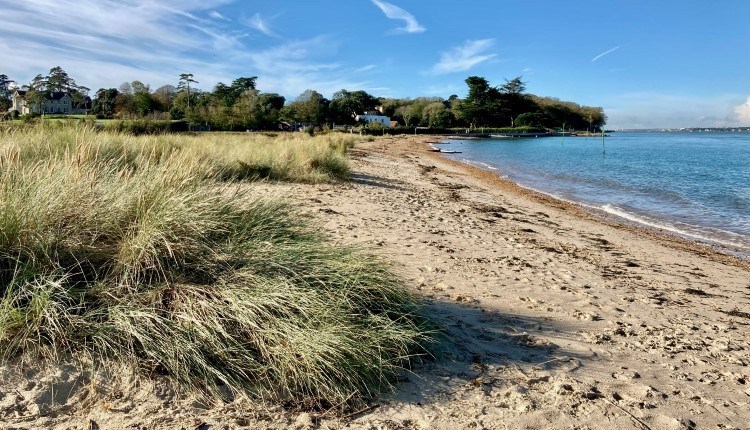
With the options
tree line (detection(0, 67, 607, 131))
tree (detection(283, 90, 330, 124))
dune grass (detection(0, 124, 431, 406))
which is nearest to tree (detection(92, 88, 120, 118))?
tree line (detection(0, 67, 607, 131))

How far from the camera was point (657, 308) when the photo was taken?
4906mm

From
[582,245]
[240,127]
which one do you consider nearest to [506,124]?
[240,127]

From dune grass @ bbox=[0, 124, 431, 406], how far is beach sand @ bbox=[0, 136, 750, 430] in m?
0.17

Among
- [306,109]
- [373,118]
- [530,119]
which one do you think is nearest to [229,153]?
[306,109]

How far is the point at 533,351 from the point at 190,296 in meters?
2.36

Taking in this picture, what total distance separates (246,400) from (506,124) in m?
125

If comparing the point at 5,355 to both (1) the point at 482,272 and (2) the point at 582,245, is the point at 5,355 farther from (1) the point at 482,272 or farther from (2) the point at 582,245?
(2) the point at 582,245

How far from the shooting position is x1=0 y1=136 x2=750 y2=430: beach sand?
7.80ft

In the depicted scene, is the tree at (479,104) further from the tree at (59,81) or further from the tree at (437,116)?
the tree at (59,81)

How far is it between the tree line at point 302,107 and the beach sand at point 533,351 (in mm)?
39719

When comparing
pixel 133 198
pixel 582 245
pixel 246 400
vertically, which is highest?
pixel 133 198

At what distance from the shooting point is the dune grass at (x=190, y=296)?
255 centimetres

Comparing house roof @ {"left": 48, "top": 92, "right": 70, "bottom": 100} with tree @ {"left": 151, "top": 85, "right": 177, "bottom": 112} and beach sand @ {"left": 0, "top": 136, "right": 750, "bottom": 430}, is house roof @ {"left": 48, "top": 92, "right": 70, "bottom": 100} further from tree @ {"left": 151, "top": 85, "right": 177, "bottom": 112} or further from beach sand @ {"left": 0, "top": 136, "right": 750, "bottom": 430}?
beach sand @ {"left": 0, "top": 136, "right": 750, "bottom": 430}

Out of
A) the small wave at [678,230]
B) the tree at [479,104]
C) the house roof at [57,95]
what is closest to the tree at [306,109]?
the house roof at [57,95]
